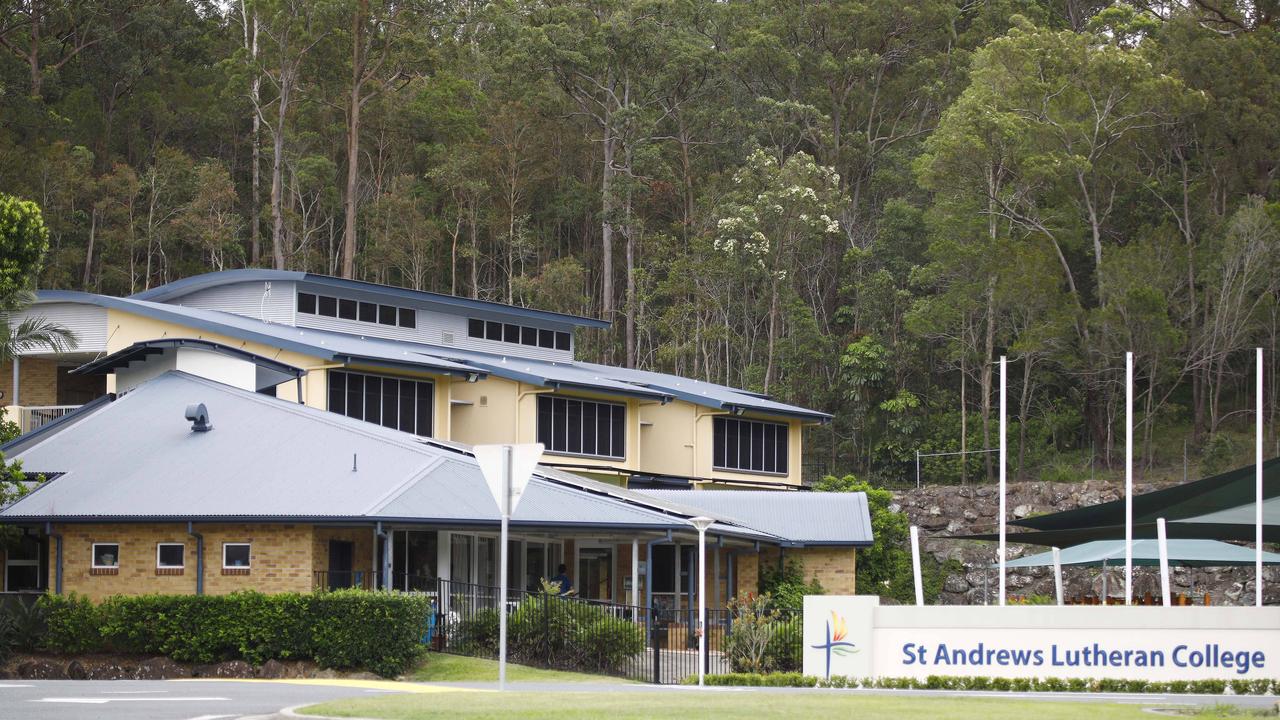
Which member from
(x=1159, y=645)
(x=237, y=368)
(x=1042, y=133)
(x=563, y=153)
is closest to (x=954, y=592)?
(x=1042, y=133)

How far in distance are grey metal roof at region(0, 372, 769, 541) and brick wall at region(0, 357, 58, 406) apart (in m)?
8.04

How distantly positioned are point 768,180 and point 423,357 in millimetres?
24783

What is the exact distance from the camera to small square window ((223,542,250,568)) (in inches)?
1179

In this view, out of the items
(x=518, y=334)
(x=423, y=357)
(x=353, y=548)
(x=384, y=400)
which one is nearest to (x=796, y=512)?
(x=423, y=357)

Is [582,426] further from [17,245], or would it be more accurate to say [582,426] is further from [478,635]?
[17,245]

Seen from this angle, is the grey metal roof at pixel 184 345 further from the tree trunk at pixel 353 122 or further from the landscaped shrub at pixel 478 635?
the tree trunk at pixel 353 122

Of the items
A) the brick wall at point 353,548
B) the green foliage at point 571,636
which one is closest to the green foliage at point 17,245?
the brick wall at point 353,548

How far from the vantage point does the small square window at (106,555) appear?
30391 millimetres

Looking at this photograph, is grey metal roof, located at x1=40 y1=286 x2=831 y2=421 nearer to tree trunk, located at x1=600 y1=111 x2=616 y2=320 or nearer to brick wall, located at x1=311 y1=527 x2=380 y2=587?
brick wall, located at x1=311 y1=527 x2=380 y2=587

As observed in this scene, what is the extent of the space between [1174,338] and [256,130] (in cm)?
3905

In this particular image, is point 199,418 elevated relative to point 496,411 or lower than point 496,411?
lower

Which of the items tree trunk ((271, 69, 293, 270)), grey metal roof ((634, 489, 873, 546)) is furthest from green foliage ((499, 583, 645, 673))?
tree trunk ((271, 69, 293, 270))

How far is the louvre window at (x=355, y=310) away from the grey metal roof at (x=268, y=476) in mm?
10084

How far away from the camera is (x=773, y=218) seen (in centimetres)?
6328
